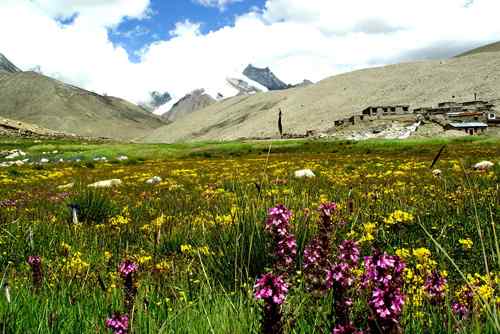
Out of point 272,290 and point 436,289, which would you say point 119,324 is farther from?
point 436,289

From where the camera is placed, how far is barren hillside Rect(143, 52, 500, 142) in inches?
5143

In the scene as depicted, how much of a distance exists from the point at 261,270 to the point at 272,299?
332 centimetres

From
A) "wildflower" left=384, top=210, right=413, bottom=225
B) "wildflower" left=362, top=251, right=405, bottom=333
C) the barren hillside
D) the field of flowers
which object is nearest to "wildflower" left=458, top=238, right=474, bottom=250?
the field of flowers

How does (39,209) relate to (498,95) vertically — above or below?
below

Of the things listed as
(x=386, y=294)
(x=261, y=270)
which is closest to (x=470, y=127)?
(x=261, y=270)

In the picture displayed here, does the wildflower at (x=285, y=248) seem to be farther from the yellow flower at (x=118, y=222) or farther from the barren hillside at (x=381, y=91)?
the barren hillside at (x=381, y=91)

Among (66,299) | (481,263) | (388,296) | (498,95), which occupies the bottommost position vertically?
(481,263)

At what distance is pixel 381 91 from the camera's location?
6166 inches

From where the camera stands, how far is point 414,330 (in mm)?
2594

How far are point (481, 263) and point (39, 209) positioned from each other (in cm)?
1034

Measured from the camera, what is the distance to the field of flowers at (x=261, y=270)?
204 centimetres

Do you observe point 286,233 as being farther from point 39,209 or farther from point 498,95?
point 498,95

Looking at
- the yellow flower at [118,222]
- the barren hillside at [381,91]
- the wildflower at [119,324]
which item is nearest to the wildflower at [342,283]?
the wildflower at [119,324]

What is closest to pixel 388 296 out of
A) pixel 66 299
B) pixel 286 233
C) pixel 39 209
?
pixel 286 233
